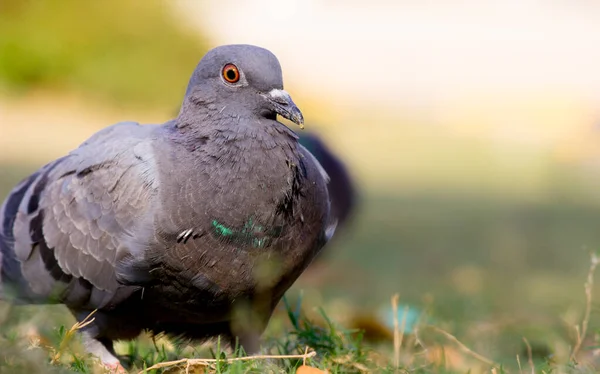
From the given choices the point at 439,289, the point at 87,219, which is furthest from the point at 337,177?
the point at 87,219

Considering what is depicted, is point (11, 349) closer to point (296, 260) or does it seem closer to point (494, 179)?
point (296, 260)

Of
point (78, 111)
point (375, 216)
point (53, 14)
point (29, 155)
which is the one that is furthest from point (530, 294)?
point (53, 14)

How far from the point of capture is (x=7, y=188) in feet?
30.3

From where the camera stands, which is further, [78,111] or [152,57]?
[152,57]

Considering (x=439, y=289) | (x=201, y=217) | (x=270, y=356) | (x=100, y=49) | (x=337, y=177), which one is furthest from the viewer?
(x=100, y=49)

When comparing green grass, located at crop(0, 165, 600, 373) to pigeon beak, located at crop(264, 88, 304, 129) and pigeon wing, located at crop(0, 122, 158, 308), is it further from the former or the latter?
pigeon beak, located at crop(264, 88, 304, 129)

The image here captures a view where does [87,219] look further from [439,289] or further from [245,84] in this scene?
[439,289]

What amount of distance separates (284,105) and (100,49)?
13608mm

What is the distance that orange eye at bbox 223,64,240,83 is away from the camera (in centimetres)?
370

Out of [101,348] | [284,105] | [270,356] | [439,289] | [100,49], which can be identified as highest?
[284,105]

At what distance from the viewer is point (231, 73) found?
372 cm

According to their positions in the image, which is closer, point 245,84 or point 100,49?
point 245,84

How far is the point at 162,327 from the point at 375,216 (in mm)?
7096

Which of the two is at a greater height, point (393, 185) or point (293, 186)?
point (293, 186)
